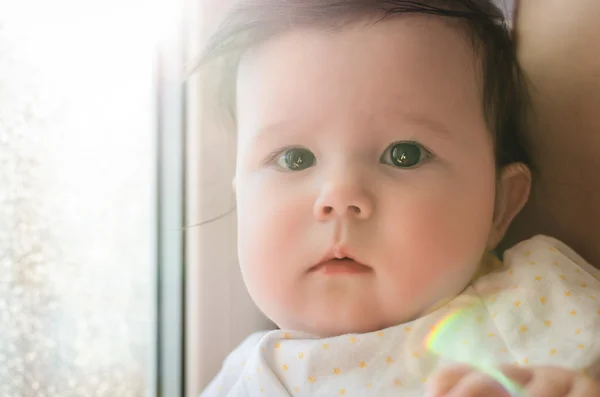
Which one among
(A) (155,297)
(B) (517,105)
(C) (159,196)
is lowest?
(A) (155,297)

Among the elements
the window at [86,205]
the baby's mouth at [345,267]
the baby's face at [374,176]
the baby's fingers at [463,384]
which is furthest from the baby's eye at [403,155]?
the window at [86,205]

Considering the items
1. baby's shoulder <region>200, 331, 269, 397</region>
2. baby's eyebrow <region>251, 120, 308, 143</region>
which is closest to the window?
baby's shoulder <region>200, 331, 269, 397</region>

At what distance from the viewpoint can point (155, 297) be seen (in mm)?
945

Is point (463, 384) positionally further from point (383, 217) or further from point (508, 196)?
point (508, 196)

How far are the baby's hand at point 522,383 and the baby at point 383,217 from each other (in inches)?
0.7

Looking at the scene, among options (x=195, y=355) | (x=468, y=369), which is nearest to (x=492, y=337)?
A: (x=468, y=369)

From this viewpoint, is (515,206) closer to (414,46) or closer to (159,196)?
(414,46)

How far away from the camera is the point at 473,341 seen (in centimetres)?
65

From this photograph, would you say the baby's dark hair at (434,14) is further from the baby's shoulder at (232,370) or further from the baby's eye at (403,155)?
the baby's shoulder at (232,370)

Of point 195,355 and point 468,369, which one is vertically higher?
point 468,369

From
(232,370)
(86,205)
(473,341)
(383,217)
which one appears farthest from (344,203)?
(86,205)

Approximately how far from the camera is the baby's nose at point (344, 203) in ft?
2.10

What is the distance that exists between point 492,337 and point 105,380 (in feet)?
1.83

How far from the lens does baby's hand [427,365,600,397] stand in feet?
1.86
